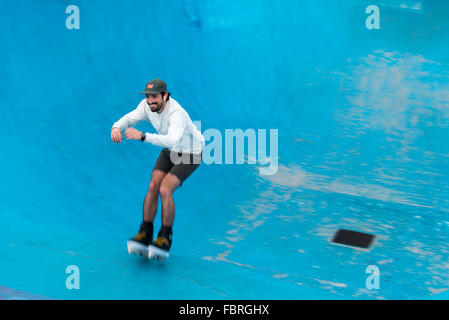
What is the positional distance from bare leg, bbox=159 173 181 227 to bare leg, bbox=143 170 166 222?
0.26 feet

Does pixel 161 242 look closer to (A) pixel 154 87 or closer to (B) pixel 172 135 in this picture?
(B) pixel 172 135

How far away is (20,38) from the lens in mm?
7746

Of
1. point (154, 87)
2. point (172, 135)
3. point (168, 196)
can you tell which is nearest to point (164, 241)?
point (168, 196)

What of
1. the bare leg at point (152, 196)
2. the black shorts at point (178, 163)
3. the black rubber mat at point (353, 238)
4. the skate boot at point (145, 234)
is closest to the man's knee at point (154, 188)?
the bare leg at point (152, 196)

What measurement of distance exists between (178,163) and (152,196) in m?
0.38

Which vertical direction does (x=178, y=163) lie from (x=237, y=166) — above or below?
below

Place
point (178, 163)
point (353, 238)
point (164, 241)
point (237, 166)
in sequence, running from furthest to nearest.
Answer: point (237, 166) → point (353, 238) → point (178, 163) → point (164, 241)

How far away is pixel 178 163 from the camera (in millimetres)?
4652

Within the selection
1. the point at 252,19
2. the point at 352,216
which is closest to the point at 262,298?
the point at 352,216

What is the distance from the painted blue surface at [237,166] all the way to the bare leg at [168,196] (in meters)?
0.40

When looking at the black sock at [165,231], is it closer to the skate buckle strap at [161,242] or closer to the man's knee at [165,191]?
the skate buckle strap at [161,242]

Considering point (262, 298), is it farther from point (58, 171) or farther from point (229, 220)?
point (58, 171)

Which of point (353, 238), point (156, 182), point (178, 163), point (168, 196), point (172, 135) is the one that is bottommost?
point (353, 238)

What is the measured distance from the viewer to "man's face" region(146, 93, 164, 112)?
4352mm
